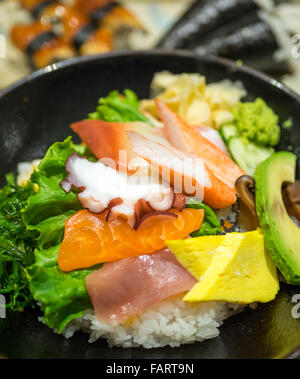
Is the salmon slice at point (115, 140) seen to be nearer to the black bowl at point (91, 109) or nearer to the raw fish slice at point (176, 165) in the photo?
the raw fish slice at point (176, 165)

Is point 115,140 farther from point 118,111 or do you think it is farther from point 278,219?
point 278,219

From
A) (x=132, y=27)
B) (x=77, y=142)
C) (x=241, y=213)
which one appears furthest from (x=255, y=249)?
(x=132, y=27)

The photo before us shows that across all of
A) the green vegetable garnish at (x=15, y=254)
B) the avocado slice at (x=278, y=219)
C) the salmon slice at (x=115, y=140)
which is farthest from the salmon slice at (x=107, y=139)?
the avocado slice at (x=278, y=219)

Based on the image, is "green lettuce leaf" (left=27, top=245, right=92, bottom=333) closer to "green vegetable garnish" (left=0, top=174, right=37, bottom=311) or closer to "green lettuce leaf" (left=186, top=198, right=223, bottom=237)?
"green vegetable garnish" (left=0, top=174, right=37, bottom=311)

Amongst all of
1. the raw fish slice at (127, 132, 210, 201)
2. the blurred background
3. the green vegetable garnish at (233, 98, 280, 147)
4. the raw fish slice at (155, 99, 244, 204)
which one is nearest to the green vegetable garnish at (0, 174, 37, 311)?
the raw fish slice at (127, 132, 210, 201)

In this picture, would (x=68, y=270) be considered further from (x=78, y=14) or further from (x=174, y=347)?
(x=78, y=14)

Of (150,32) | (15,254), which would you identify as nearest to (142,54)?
(15,254)
